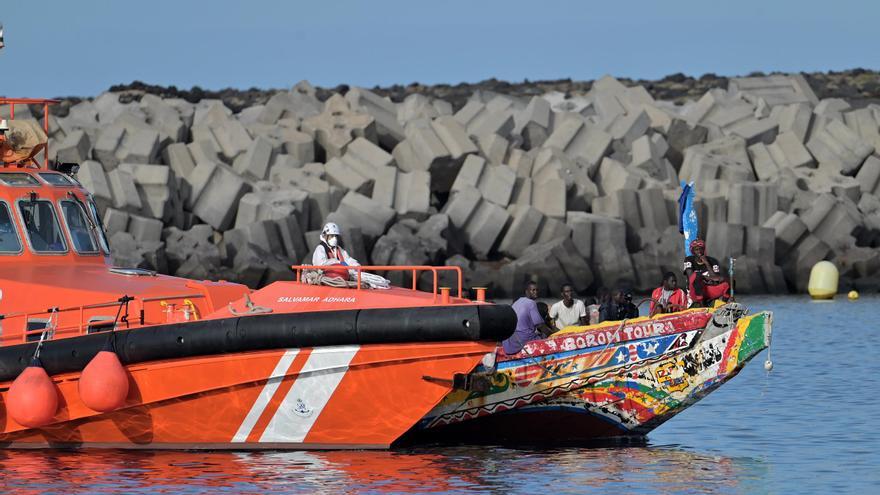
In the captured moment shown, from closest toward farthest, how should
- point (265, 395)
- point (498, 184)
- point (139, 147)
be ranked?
point (265, 395) < point (498, 184) < point (139, 147)

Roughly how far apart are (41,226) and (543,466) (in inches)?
193

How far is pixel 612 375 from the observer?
13.4 m

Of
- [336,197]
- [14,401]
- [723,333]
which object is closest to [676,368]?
[723,333]

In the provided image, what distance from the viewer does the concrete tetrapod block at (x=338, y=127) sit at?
39.8 meters

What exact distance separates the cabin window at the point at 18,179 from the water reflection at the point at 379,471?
7.79 feet

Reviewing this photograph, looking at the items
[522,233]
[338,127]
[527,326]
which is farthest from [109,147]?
[527,326]

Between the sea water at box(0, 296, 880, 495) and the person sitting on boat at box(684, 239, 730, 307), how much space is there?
135cm

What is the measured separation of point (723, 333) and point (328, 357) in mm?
3464

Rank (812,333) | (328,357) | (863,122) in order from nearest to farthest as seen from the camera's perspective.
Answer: (328,357), (812,333), (863,122)

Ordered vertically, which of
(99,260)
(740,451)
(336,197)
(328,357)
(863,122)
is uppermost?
(863,122)

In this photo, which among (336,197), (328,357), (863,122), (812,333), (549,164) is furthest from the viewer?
(863,122)

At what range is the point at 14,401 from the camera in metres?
12.4

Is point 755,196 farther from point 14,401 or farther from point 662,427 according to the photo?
point 14,401

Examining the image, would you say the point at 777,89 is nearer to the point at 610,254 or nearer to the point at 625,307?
the point at 610,254
